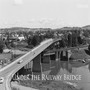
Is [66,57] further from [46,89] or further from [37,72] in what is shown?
[46,89]

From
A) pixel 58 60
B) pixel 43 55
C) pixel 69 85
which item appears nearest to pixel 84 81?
pixel 69 85

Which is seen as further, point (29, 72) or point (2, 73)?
point (29, 72)

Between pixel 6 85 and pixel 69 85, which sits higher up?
pixel 6 85

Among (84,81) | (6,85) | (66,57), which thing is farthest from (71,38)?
(6,85)

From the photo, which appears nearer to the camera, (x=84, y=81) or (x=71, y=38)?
(x=84, y=81)

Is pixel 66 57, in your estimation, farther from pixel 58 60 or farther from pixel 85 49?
pixel 85 49

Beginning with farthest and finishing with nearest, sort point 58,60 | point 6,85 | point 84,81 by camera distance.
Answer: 1. point 58,60
2. point 84,81
3. point 6,85

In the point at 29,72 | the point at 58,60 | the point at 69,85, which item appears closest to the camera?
the point at 69,85

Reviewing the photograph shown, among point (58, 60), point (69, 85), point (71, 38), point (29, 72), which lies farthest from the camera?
point (71, 38)

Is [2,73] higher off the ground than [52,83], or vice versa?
[2,73]
